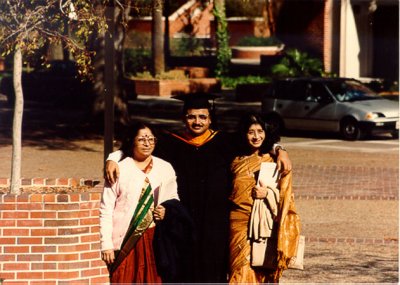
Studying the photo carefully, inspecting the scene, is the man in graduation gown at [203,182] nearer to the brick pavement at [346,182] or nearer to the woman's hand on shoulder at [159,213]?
the woman's hand on shoulder at [159,213]

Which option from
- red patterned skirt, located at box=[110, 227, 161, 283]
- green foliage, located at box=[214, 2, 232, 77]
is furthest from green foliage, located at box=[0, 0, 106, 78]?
green foliage, located at box=[214, 2, 232, 77]

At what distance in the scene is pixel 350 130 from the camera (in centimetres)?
2445

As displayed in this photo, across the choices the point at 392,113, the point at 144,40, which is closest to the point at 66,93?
the point at 392,113

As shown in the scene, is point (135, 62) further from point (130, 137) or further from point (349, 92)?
point (130, 137)

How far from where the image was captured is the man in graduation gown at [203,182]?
24.4 feet

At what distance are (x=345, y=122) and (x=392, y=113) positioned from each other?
1.05 m

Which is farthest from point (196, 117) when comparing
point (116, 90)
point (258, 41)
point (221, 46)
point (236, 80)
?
point (258, 41)

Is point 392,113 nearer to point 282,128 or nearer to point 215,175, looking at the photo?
point 282,128

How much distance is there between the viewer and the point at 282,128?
25906 millimetres

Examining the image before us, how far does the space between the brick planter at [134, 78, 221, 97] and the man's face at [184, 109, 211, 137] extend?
1101 inches

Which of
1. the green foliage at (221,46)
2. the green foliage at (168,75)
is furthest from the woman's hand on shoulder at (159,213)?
the green foliage at (221,46)

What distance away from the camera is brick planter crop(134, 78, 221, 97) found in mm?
35562

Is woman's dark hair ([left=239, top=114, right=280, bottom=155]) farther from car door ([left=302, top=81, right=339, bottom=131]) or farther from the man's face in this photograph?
car door ([left=302, top=81, right=339, bottom=131])

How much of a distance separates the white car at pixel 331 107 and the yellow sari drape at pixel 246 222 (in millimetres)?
16845
